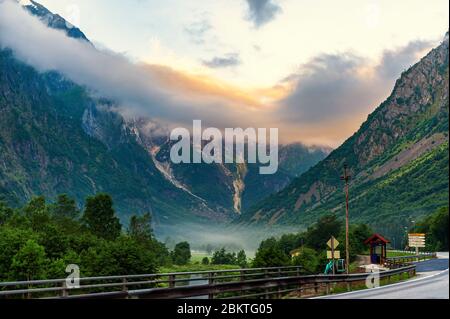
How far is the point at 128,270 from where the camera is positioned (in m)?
113

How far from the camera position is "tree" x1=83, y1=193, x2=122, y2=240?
16638 centimetres

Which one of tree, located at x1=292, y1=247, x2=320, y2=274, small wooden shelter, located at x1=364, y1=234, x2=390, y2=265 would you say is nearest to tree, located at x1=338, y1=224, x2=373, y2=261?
tree, located at x1=292, y1=247, x2=320, y2=274

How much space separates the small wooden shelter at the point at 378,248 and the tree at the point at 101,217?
10061 centimetres

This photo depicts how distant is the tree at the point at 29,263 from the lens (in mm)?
109125

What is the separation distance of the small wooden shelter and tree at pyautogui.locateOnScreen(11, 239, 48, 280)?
203 feet

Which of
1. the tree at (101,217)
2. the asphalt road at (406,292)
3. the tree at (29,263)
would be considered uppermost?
the tree at (101,217)

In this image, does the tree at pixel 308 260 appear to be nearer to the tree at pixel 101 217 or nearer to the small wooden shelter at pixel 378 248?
the small wooden shelter at pixel 378 248

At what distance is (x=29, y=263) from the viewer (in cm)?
10950

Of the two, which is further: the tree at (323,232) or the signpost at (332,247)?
the tree at (323,232)

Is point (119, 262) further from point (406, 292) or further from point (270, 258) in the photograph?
point (406, 292)

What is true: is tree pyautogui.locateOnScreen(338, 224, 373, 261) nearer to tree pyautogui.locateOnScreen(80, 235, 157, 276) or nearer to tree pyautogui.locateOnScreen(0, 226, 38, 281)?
tree pyautogui.locateOnScreen(80, 235, 157, 276)

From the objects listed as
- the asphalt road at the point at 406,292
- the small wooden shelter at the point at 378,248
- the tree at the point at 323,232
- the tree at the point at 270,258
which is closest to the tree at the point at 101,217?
the tree at the point at 323,232

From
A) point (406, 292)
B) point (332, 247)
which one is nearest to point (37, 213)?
point (332, 247)
